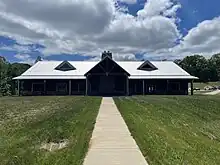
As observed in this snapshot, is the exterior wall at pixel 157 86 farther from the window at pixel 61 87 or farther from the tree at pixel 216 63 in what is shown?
the tree at pixel 216 63

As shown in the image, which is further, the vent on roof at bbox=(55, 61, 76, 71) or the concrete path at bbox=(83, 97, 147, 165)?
the vent on roof at bbox=(55, 61, 76, 71)

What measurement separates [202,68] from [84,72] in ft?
219

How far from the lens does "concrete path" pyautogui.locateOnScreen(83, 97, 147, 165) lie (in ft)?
26.2

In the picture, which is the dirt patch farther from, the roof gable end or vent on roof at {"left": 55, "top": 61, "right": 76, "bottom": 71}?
the roof gable end

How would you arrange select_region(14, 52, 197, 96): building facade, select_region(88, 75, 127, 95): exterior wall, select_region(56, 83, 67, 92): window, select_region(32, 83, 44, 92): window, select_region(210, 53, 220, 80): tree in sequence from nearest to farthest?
select_region(14, 52, 197, 96): building facade, select_region(88, 75, 127, 95): exterior wall, select_region(32, 83, 44, 92): window, select_region(56, 83, 67, 92): window, select_region(210, 53, 220, 80): tree

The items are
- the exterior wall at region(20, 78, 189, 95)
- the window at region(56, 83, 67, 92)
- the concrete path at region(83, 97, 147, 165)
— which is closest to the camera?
the concrete path at region(83, 97, 147, 165)

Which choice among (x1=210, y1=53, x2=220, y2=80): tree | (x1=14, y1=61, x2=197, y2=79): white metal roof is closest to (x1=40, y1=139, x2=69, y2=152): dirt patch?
(x1=14, y1=61, x2=197, y2=79): white metal roof

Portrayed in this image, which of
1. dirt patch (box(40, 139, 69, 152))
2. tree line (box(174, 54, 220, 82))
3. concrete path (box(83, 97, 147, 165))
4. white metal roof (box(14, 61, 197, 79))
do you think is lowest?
dirt patch (box(40, 139, 69, 152))

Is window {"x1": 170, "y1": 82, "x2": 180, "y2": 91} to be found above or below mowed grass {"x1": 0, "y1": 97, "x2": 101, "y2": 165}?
above

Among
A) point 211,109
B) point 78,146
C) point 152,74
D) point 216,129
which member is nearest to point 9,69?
point 152,74

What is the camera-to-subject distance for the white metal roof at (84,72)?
44.2 m

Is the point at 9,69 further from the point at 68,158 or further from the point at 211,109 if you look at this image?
the point at 68,158

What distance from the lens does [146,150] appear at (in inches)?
356

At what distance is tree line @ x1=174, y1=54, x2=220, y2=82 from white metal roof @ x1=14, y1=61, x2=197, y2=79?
5485 cm
